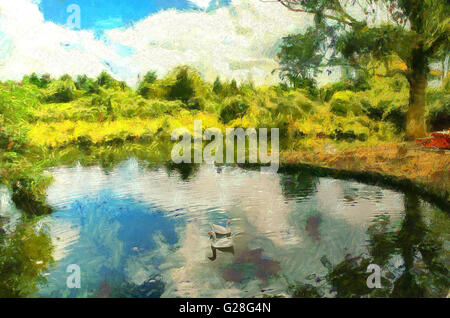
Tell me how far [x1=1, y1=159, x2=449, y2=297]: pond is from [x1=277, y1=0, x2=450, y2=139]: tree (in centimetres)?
170

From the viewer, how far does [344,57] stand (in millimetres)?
5652

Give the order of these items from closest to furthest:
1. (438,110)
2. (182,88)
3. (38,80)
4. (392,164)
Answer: (392,164) < (438,110) < (38,80) < (182,88)

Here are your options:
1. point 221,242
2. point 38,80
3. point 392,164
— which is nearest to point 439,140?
point 392,164

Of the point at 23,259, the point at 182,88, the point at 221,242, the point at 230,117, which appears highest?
the point at 182,88

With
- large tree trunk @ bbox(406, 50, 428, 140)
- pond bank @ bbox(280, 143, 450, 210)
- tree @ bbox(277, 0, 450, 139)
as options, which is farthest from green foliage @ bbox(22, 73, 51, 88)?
large tree trunk @ bbox(406, 50, 428, 140)

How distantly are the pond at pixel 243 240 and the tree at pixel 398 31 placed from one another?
67.1 inches

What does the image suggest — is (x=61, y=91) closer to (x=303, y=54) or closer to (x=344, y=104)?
(x=303, y=54)

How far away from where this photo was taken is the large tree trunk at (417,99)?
17.0 feet

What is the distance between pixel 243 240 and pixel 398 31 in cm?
336

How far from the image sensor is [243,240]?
3068 millimetres

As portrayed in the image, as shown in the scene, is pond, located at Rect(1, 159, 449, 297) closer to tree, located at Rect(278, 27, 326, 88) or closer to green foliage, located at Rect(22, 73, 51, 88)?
green foliage, located at Rect(22, 73, 51, 88)

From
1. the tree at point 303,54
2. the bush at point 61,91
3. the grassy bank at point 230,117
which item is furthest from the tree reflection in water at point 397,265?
the bush at point 61,91

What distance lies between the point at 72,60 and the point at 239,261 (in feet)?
13.8
